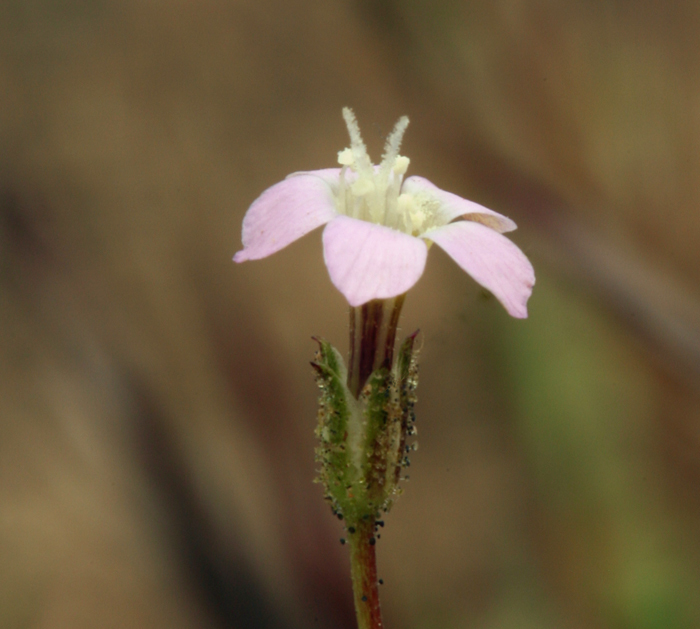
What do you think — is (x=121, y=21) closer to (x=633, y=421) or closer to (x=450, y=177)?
(x=450, y=177)

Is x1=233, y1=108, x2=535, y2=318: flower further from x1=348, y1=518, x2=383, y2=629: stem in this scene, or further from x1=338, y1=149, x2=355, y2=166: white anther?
x1=348, y1=518, x2=383, y2=629: stem

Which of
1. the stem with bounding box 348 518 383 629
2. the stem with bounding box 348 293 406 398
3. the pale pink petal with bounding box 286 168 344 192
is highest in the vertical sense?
the pale pink petal with bounding box 286 168 344 192

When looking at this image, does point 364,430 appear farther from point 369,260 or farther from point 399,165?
point 399,165

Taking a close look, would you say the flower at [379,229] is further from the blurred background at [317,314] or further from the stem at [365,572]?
the blurred background at [317,314]

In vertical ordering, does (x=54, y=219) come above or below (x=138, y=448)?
above

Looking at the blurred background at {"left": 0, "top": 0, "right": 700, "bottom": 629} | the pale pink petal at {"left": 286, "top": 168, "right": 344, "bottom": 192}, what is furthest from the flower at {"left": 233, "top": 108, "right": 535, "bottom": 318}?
the blurred background at {"left": 0, "top": 0, "right": 700, "bottom": 629}

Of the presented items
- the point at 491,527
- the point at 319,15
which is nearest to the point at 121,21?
the point at 319,15
